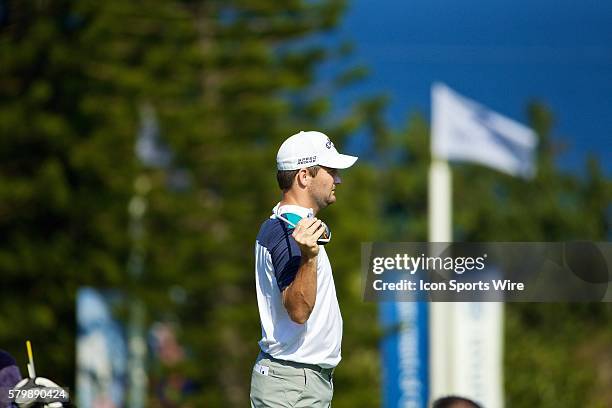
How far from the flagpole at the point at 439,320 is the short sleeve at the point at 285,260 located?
38.9 ft

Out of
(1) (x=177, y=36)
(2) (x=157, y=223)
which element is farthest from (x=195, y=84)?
(2) (x=157, y=223)

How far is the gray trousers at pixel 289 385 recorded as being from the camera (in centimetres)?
532

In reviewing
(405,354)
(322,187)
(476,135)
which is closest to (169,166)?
(476,135)

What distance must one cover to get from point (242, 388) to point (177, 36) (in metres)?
8.46

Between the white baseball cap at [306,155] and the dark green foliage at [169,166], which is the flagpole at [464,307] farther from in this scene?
the white baseball cap at [306,155]

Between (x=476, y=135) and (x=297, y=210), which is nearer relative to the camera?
(x=297, y=210)

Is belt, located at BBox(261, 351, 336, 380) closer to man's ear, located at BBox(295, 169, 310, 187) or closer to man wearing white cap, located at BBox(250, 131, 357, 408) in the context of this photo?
man wearing white cap, located at BBox(250, 131, 357, 408)

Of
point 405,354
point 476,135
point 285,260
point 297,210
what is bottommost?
point 405,354

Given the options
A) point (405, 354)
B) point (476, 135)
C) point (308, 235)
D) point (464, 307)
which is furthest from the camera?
point (476, 135)

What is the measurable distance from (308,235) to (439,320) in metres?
15.7

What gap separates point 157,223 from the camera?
31703 mm

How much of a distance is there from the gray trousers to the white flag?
1549 centimetres

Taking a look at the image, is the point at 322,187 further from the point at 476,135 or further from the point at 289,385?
the point at 476,135

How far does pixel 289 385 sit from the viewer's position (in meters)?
5.33
